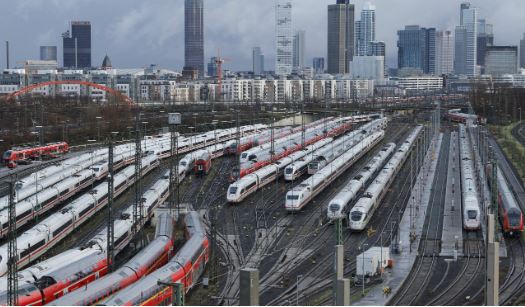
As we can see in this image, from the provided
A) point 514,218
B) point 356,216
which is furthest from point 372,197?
point 514,218

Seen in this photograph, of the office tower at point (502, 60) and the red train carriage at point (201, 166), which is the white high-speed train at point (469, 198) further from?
the office tower at point (502, 60)

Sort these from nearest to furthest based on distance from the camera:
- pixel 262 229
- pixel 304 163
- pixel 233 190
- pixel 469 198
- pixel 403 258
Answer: pixel 403 258
pixel 262 229
pixel 469 198
pixel 233 190
pixel 304 163

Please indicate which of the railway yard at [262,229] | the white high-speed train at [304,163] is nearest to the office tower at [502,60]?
the white high-speed train at [304,163]

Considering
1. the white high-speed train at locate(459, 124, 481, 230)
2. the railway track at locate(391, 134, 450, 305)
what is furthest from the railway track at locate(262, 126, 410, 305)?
the white high-speed train at locate(459, 124, 481, 230)

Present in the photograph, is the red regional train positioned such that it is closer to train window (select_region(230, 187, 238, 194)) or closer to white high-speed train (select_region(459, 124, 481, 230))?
train window (select_region(230, 187, 238, 194))

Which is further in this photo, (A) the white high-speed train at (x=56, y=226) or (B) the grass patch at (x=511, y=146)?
(B) the grass patch at (x=511, y=146)

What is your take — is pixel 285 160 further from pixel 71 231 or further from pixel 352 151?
pixel 71 231

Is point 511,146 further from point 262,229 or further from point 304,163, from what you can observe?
point 262,229
